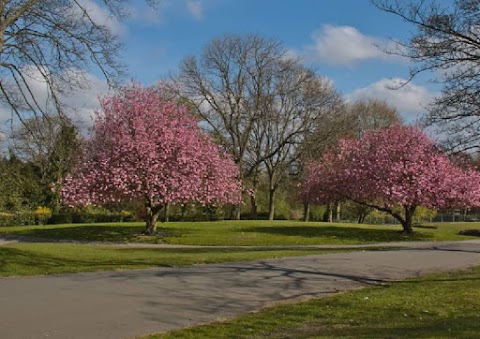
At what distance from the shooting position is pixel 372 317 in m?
8.70

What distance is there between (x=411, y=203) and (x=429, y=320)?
2213 centimetres

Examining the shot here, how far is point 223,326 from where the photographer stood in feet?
26.1

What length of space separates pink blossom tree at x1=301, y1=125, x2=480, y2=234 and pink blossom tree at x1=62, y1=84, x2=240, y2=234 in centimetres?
868

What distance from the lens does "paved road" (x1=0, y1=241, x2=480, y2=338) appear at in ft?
25.9

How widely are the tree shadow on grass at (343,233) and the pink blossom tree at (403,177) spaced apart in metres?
1.13

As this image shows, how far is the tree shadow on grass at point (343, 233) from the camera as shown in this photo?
29.6 meters

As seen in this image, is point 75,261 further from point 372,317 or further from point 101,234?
point 101,234

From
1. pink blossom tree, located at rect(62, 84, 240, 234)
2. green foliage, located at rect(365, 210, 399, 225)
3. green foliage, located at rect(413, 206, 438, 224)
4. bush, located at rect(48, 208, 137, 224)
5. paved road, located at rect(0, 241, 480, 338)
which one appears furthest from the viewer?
green foliage, located at rect(365, 210, 399, 225)

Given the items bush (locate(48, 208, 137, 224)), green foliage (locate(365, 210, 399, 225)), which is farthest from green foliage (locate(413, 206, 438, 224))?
bush (locate(48, 208, 137, 224))

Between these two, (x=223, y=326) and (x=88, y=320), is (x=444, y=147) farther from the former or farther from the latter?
(x=88, y=320)

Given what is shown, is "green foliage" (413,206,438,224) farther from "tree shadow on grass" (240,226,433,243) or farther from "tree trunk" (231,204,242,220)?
"tree shadow on grass" (240,226,433,243)

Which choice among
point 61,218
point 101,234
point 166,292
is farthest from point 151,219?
point 61,218

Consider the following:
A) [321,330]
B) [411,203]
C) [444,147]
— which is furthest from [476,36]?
[411,203]

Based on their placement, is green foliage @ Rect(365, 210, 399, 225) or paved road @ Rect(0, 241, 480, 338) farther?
green foliage @ Rect(365, 210, 399, 225)
